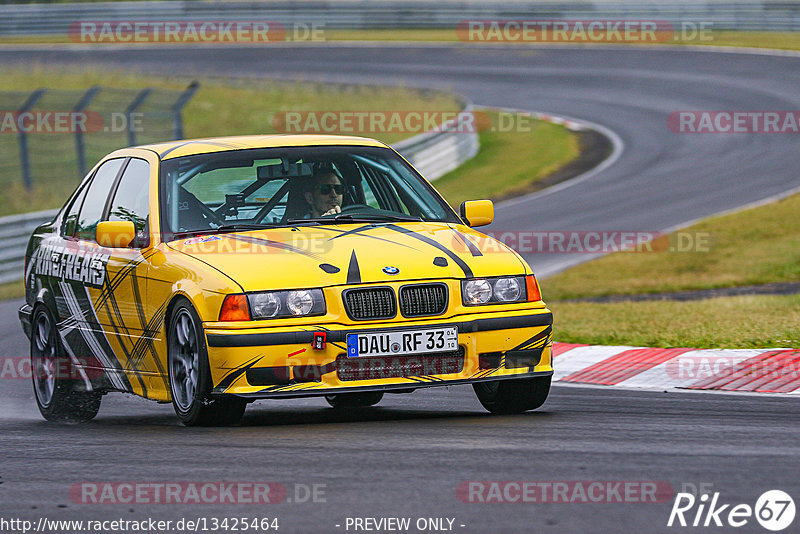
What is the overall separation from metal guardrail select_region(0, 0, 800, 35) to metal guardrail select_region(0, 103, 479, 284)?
42.7ft

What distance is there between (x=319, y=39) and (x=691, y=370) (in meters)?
37.7

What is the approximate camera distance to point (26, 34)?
4572 cm

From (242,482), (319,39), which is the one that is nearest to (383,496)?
(242,482)

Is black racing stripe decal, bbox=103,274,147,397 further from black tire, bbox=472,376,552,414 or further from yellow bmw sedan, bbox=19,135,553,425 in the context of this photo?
black tire, bbox=472,376,552,414

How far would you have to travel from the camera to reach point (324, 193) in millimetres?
8016

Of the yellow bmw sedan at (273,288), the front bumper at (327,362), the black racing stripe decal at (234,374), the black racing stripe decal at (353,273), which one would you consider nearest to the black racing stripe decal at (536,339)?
the yellow bmw sedan at (273,288)

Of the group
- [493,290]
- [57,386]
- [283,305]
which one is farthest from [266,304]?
[57,386]

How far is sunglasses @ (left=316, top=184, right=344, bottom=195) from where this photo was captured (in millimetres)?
8023

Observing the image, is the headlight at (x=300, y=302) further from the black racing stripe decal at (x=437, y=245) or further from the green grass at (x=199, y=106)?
the green grass at (x=199, y=106)

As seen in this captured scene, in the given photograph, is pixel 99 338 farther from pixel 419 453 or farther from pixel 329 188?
pixel 419 453

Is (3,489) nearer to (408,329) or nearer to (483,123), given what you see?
(408,329)

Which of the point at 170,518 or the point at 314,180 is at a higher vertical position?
the point at 314,180

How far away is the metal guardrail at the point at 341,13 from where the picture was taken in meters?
41.6

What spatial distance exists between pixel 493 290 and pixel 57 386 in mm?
3010
